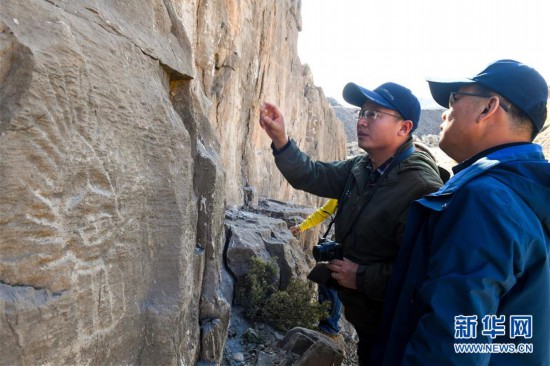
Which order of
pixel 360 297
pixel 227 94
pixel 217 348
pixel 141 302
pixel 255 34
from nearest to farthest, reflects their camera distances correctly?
pixel 141 302 → pixel 360 297 → pixel 217 348 → pixel 227 94 → pixel 255 34

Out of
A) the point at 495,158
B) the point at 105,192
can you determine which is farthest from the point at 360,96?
the point at 105,192

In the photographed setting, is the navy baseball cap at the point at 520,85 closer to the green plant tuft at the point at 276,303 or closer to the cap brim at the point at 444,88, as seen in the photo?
the cap brim at the point at 444,88

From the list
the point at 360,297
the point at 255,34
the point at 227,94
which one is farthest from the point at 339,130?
the point at 360,297

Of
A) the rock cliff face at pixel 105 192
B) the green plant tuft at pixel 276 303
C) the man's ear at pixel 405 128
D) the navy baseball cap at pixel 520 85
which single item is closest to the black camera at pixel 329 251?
the rock cliff face at pixel 105 192

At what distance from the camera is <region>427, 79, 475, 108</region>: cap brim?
2148 mm

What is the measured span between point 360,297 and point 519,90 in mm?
1907

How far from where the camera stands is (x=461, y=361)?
1.57m

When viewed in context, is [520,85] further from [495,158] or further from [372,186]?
[372,186]

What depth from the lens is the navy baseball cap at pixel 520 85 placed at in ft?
6.23

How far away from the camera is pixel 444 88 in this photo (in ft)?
7.47

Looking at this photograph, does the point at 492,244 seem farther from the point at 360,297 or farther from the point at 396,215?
the point at 360,297

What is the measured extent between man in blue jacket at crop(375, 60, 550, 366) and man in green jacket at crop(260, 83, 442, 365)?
2.71ft

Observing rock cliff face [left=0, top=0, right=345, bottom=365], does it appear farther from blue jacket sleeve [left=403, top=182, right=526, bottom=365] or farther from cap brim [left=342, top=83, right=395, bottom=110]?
blue jacket sleeve [left=403, top=182, right=526, bottom=365]

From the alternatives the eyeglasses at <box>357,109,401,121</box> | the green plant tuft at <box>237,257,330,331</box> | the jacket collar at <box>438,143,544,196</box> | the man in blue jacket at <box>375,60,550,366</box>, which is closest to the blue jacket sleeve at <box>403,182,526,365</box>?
the man in blue jacket at <box>375,60,550,366</box>
